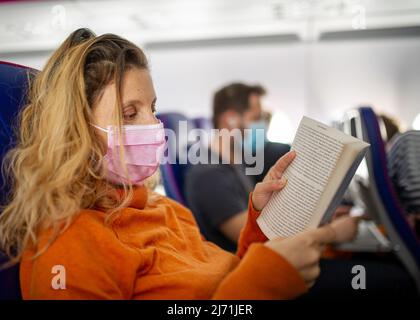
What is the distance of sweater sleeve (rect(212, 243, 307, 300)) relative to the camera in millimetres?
698

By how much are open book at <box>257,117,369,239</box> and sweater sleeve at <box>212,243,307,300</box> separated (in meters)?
0.09

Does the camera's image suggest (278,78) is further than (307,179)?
Yes

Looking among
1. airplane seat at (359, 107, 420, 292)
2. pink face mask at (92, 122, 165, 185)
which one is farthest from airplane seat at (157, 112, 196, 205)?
airplane seat at (359, 107, 420, 292)

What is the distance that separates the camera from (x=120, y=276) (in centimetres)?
74

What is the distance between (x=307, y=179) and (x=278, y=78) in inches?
90.2

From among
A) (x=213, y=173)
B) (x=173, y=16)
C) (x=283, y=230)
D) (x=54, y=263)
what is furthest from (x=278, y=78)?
(x=54, y=263)

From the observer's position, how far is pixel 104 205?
32.5 inches

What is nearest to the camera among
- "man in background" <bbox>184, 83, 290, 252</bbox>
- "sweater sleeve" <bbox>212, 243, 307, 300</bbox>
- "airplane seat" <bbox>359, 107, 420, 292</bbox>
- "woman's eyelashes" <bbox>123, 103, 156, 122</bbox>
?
"sweater sleeve" <bbox>212, 243, 307, 300</bbox>

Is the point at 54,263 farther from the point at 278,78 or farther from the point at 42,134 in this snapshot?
the point at 278,78

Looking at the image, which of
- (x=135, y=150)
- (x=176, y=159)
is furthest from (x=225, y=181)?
(x=135, y=150)

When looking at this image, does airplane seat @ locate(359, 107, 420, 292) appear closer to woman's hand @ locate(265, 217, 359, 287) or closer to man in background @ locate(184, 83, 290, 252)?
man in background @ locate(184, 83, 290, 252)

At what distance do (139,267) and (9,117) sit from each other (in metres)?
0.39

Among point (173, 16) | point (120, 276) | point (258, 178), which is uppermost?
point (173, 16)

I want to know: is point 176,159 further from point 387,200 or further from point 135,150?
point 387,200
